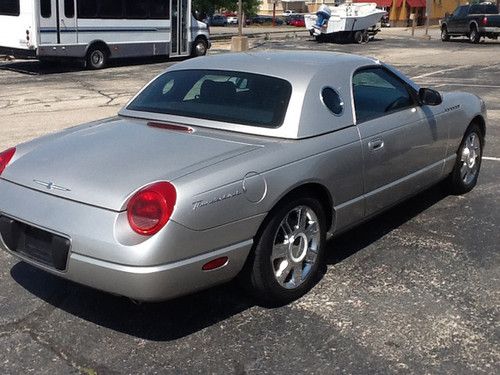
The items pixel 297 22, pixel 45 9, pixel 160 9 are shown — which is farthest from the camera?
pixel 297 22

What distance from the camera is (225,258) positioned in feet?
11.5

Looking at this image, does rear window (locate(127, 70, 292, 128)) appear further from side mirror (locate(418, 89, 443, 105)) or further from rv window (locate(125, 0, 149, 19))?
rv window (locate(125, 0, 149, 19))

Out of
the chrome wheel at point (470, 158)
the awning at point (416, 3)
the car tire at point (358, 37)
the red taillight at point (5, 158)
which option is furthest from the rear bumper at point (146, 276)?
the awning at point (416, 3)

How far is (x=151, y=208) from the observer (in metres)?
3.28

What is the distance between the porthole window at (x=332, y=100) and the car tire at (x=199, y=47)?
61.8ft

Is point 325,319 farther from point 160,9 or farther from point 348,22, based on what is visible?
point 348,22

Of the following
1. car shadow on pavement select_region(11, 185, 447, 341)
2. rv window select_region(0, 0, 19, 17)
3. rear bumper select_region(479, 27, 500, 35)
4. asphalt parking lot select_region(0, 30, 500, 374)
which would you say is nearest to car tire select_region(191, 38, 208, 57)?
rv window select_region(0, 0, 19, 17)

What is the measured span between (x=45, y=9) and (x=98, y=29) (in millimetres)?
1956

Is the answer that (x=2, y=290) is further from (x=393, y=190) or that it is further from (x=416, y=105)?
(x=416, y=105)

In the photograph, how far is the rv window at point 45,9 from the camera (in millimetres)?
17016

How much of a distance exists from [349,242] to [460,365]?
1837mm

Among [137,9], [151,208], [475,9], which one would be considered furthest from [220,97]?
[475,9]

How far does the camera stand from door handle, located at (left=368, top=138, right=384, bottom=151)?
451 centimetres

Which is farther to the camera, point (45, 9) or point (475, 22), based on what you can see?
point (475, 22)
